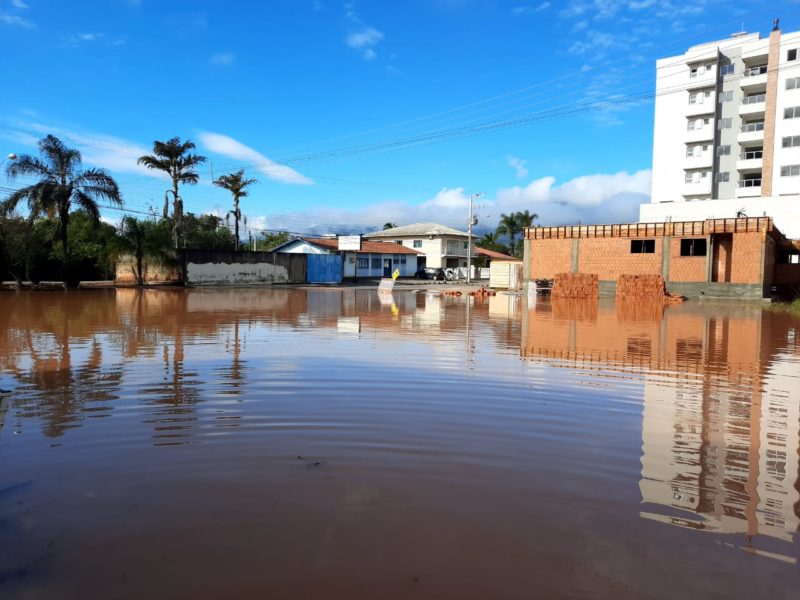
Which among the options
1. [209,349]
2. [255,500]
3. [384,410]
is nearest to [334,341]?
[209,349]

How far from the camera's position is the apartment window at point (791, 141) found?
51.6 metres

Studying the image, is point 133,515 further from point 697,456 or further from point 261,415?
point 697,456

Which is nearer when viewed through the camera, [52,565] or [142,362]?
[52,565]

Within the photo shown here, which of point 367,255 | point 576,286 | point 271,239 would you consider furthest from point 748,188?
point 271,239

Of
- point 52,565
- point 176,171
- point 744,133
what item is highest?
point 744,133

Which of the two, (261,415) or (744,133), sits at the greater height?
(744,133)

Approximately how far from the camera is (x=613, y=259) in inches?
1422

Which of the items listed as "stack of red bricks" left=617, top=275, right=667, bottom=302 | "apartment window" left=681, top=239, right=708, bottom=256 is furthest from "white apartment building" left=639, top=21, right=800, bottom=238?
"stack of red bricks" left=617, top=275, right=667, bottom=302

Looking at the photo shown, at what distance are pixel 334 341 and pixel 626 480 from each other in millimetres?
8737

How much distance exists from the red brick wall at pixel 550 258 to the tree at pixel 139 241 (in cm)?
2459

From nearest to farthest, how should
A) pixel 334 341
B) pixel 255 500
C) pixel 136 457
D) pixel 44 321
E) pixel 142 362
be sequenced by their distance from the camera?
pixel 255 500, pixel 136 457, pixel 142 362, pixel 334 341, pixel 44 321

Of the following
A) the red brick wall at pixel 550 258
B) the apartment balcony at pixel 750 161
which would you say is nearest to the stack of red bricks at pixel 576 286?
the red brick wall at pixel 550 258

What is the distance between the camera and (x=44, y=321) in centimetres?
1627

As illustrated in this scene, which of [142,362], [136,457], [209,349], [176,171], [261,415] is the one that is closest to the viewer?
[136,457]
